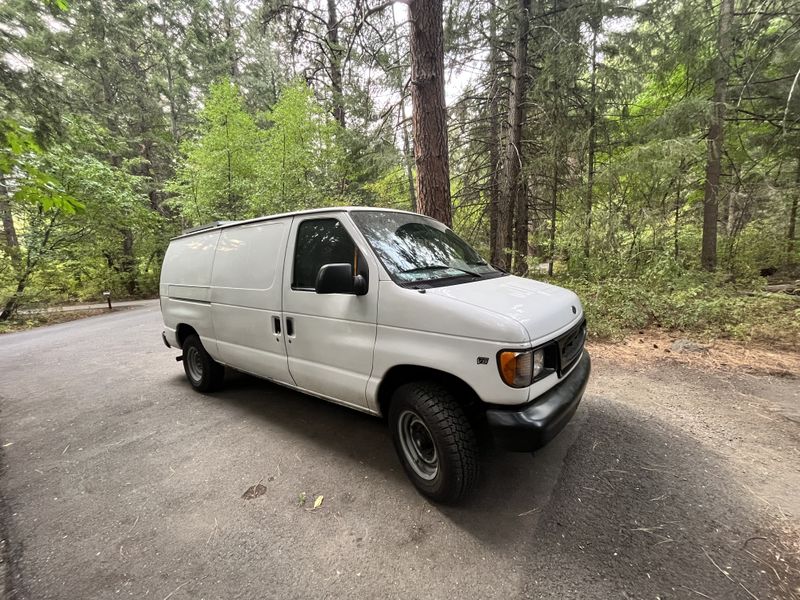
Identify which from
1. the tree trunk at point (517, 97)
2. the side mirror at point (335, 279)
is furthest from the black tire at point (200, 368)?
the tree trunk at point (517, 97)

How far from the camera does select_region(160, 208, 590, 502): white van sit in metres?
1.98

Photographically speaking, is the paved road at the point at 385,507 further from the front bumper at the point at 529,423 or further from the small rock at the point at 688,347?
the small rock at the point at 688,347

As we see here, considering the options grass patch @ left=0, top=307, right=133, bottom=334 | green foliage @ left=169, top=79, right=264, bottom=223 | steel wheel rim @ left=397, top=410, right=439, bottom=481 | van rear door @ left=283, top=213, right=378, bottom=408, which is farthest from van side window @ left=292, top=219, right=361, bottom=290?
grass patch @ left=0, top=307, right=133, bottom=334

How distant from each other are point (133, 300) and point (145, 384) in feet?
46.8

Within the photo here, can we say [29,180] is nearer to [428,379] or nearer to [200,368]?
[200,368]

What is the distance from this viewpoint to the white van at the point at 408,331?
1982mm

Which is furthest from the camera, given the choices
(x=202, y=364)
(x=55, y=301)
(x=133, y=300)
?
(x=133, y=300)

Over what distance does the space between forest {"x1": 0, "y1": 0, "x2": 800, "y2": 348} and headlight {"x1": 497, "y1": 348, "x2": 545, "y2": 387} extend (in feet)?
12.2

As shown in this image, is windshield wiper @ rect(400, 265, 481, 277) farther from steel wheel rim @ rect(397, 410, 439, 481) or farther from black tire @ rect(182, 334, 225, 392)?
black tire @ rect(182, 334, 225, 392)

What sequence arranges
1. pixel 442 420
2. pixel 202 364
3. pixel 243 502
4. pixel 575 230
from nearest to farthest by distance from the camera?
pixel 442 420 < pixel 243 502 < pixel 202 364 < pixel 575 230

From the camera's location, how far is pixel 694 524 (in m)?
1.98

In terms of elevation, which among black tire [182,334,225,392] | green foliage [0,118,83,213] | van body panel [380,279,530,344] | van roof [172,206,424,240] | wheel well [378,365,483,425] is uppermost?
green foliage [0,118,83,213]

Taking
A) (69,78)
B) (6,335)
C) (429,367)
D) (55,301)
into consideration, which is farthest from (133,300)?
(429,367)

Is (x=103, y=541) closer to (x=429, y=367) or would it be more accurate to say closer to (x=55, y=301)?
(x=429, y=367)
